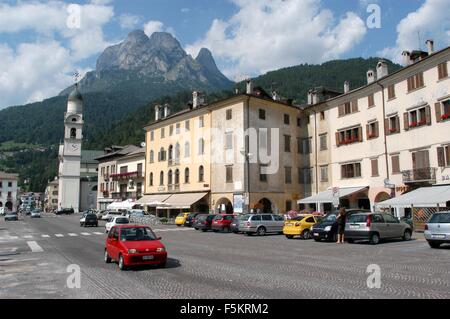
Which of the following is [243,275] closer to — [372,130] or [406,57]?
[372,130]

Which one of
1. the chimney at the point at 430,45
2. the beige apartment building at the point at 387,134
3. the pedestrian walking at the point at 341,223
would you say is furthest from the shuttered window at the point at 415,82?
the pedestrian walking at the point at 341,223

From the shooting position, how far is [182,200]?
50.1 meters

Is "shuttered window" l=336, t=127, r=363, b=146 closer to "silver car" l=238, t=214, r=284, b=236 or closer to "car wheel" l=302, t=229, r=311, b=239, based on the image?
"silver car" l=238, t=214, r=284, b=236

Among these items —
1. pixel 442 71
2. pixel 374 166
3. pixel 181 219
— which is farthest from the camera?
pixel 181 219

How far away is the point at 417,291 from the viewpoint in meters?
9.23

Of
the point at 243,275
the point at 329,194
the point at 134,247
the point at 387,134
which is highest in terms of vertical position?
the point at 387,134

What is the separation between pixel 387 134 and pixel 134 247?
29.7m

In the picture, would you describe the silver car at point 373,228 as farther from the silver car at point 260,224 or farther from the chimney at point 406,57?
the chimney at point 406,57

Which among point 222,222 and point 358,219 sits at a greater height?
point 358,219

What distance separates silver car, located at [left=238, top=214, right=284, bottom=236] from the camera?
98.1 feet

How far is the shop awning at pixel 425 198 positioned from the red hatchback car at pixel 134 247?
20497mm

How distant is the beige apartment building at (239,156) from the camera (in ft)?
146

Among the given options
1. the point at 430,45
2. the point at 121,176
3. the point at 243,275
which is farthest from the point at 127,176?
the point at 243,275
